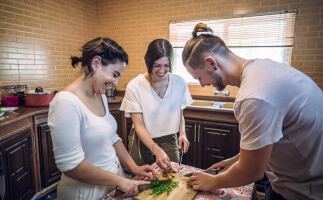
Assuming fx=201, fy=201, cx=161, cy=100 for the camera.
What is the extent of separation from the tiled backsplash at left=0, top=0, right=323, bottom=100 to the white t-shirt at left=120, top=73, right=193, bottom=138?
5.82ft

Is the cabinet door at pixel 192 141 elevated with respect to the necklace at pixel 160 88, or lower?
lower

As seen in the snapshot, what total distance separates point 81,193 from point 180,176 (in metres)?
0.58

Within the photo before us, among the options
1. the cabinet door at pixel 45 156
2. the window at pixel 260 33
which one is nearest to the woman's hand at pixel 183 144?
the cabinet door at pixel 45 156

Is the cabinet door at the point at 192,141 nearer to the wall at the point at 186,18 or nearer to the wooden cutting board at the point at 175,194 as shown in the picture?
the wall at the point at 186,18

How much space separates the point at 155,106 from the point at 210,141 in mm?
1311

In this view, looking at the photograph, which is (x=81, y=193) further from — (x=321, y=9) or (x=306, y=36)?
(x=321, y=9)

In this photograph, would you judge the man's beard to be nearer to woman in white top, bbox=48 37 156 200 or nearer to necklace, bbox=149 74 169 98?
woman in white top, bbox=48 37 156 200

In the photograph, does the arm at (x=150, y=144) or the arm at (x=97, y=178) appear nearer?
the arm at (x=97, y=178)

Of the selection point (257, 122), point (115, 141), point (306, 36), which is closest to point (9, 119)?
point (115, 141)

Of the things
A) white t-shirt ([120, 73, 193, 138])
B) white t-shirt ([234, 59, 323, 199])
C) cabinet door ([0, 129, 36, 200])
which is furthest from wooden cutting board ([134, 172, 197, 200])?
cabinet door ([0, 129, 36, 200])

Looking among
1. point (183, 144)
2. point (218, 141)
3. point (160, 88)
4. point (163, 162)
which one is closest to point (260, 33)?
point (218, 141)

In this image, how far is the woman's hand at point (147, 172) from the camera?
1225 millimetres

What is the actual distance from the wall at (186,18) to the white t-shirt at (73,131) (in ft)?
8.61

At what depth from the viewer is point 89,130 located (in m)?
1.09
